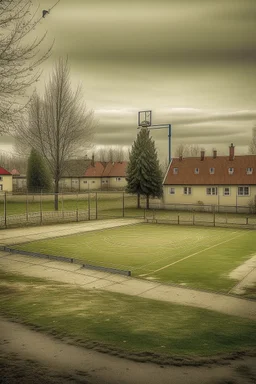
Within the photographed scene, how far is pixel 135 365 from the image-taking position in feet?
22.3

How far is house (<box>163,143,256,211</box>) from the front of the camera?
46781mm

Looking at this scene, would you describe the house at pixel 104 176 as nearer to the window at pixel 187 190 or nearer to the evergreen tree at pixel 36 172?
the evergreen tree at pixel 36 172

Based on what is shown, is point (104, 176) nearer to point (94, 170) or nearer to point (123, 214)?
point (94, 170)

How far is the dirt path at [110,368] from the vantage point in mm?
6285

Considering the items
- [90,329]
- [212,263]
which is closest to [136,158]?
[212,263]

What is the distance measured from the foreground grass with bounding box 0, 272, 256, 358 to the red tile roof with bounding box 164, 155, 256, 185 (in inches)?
1507

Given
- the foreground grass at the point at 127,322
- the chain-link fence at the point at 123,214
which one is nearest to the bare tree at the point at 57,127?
the chain-link fence at the point at 123,214

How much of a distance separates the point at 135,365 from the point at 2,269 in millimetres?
11028

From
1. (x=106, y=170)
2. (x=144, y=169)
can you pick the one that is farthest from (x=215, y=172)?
(x=106, y=170)

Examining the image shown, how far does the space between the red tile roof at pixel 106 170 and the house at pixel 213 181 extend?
131 feet

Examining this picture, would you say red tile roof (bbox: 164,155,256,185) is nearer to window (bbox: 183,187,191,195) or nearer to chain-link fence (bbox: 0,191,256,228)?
window (bbox: 183,187,191,195)

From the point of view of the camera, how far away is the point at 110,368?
6.64 meters

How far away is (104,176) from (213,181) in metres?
47.8

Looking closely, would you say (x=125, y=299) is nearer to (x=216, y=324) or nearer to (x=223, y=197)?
(x=216, y=324)
